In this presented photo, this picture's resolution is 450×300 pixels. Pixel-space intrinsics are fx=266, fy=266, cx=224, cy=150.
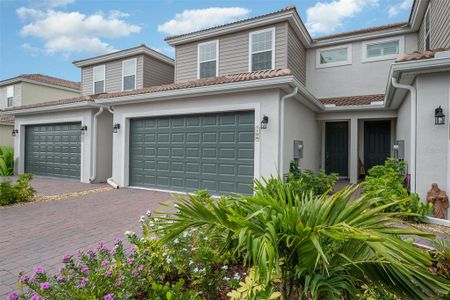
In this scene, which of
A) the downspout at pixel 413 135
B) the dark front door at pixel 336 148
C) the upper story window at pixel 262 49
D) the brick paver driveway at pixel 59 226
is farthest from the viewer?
the dark front door at pixel 336 148

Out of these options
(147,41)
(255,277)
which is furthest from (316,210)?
(147,41)

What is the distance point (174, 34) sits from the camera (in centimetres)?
1194

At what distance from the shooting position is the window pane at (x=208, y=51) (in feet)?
37.6

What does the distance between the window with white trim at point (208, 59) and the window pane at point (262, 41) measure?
1.69 meters

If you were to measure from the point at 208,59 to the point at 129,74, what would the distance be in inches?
178

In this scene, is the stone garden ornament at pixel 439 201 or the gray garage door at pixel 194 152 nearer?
the stone garden ornament at pixel 439 201

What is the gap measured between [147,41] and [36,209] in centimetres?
984

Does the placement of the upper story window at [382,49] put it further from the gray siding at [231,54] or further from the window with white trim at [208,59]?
the window with white trim at [208,59]

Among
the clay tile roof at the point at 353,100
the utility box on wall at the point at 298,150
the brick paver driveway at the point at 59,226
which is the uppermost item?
the clay tile roof at the point at 353,100

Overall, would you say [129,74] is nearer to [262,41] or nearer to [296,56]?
[262,41]

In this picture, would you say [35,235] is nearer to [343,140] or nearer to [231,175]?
[231,175]

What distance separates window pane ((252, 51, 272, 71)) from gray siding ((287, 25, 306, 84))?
28.3 inches

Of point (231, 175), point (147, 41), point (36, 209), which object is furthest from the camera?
point (147, 41)

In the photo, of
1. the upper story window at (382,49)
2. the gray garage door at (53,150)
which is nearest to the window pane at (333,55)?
the upper story window at (382,49)
